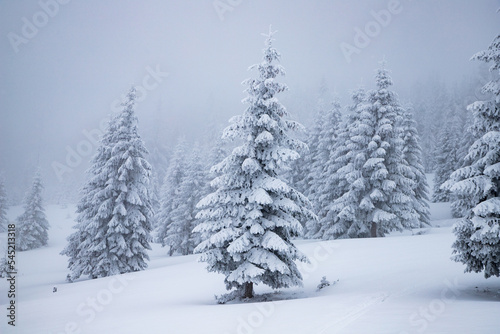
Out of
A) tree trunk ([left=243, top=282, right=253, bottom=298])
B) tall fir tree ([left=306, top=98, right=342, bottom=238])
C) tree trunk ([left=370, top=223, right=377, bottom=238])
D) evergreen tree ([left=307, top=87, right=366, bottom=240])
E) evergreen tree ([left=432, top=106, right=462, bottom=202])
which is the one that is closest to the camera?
tree trunk ([left=243, top=282, right=253, bottom=298])

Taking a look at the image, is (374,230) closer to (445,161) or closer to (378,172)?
(378,172)

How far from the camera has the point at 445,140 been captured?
51812mm

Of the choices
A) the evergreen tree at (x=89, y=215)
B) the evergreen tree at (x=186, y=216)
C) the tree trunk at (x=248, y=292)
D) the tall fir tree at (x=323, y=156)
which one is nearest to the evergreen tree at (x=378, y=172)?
the tall fir tree at (x=323, y=156)

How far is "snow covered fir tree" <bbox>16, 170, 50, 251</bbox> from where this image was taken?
160 feet

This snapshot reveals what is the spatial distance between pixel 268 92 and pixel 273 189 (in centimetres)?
448

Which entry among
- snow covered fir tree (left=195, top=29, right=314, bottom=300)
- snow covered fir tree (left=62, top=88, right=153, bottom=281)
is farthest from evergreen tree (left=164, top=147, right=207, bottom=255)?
snow covered fir tree (left=195, top=29, right=314, bottom=300)

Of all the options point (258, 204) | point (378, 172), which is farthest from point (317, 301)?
point (378, 172)

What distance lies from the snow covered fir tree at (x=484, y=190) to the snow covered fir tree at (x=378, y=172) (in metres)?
14.7

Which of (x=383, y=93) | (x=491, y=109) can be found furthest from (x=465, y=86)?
(x=491, y=109)

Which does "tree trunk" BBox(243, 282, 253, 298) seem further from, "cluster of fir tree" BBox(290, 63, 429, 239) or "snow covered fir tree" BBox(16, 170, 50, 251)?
"snow covered fir tree" BBox(16, 170, 50, 251)

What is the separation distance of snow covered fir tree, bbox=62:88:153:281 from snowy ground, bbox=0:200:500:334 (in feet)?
9.41

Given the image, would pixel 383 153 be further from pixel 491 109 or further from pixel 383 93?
pixel 491 109

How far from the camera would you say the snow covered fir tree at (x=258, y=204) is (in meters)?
13.2

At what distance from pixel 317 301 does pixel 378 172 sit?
16413mm
